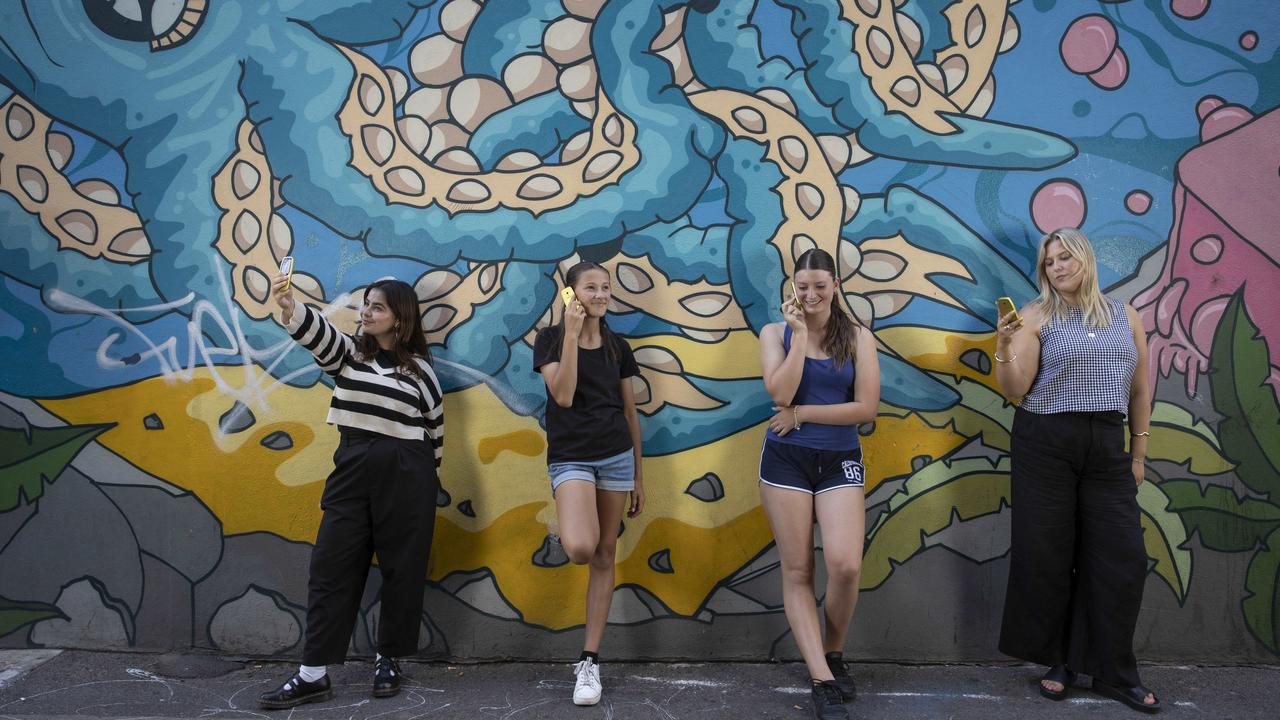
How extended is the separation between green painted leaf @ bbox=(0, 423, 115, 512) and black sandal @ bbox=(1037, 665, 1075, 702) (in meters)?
4.77

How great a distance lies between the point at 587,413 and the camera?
374cm

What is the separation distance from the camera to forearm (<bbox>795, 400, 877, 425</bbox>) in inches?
140

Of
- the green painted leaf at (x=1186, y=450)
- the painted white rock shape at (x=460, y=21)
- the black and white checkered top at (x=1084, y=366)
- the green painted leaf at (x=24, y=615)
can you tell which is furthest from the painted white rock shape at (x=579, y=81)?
the green painted leaf at (x=24, y=615)

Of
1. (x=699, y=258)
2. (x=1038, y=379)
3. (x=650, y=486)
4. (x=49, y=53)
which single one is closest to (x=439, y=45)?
(x=699, y=258)

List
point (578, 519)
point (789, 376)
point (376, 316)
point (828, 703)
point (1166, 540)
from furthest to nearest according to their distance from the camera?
point (1166, 540), point (376, 316), point (578, 519), point (789, 376), point (828, 703)

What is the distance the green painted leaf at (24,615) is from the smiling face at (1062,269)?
17.1 feet

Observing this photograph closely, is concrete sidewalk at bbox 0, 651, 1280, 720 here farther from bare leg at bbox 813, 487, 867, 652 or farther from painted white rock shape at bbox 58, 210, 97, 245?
painted white rock shape at bbox 58, 210, 97, 245

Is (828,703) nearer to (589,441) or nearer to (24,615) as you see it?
(589,441)

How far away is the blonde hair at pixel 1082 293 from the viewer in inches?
144

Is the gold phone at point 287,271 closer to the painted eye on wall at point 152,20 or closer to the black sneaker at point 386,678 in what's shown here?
the painted eye on wall at point 152,20

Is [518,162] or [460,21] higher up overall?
[460,21]

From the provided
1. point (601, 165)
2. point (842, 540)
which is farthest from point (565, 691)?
point (601, 165)

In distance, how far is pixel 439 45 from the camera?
4262 millimetres

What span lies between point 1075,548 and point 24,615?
17.3ft
